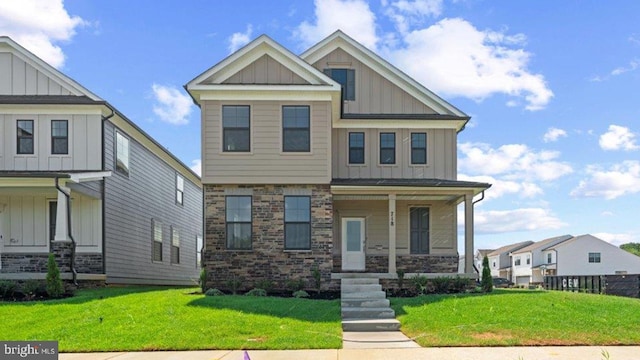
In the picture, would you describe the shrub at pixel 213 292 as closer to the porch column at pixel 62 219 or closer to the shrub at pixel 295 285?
the shrub at pixel 295 285

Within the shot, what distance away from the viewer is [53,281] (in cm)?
1486

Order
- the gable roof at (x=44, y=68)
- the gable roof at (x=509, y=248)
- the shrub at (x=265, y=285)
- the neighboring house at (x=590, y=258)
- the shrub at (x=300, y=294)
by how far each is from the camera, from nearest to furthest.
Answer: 1. the shrub at (x=300, y=294)
2. the shrub at (x=265, y=285)
3. the gable roof at (x=44, y=68)
4. the neighboring house at (x=590, y=258)
5. the gable roof at (x=509, y=248)

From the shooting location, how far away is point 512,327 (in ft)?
35.7

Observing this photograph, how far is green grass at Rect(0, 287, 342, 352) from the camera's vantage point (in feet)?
32.4

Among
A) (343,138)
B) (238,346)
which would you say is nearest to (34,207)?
(343,138)

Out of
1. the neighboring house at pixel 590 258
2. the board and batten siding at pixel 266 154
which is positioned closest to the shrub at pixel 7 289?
the board and batten siding at pixel 266 154

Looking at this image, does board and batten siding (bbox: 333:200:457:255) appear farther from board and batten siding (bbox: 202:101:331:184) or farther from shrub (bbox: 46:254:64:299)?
shrub (bbox: 46:254:64:299)

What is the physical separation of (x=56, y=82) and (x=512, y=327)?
15488 millimetres

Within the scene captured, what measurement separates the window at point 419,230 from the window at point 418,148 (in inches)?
65.8

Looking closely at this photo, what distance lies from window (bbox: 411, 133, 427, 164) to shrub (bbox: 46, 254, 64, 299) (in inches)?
449

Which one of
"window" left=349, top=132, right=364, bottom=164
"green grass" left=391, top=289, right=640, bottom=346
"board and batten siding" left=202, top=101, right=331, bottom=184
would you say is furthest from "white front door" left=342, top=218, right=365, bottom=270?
"green grass" left=391, top=289, right=640, bottom=346

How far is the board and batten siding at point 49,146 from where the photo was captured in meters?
17.8

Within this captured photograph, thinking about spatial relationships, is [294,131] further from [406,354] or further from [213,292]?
[406,354]

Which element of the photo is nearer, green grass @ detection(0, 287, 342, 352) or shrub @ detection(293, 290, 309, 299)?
green grass @ detection(0, 287, 342, 352)
